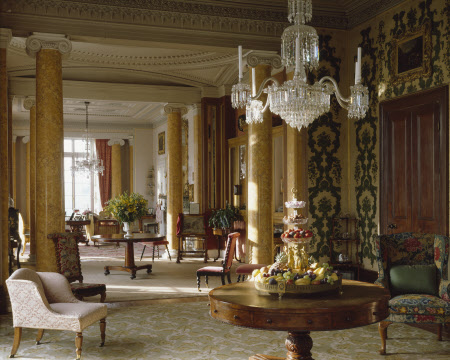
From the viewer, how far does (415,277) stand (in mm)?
5664

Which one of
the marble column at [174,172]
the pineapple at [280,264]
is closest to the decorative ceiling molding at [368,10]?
the pineapple at [280,264]

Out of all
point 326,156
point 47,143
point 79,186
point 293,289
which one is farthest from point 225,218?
point 79,186

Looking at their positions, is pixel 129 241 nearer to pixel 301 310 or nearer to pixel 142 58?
pixel 142 58

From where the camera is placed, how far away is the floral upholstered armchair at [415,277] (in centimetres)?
515

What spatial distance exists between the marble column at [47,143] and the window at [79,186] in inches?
543

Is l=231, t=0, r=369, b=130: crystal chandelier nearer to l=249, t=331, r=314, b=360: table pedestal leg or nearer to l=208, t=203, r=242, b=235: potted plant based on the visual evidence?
l=249, t=331, r=314, b=360: table pedestal leg

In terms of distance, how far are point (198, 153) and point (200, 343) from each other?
27.8ft

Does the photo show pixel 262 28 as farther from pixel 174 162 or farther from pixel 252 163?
pixel 174 162

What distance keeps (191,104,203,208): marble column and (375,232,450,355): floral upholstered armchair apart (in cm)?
778

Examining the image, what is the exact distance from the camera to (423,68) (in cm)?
685

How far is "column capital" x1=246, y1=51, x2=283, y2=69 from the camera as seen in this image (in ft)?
27.6

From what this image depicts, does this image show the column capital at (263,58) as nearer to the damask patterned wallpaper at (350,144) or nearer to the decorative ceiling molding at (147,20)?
the decorative ceiling molding at (147,20)

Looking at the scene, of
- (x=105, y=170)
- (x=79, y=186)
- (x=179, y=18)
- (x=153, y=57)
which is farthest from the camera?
(x=79, y=186)

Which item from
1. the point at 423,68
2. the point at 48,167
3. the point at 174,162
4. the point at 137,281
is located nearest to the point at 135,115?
the point at 174,162
